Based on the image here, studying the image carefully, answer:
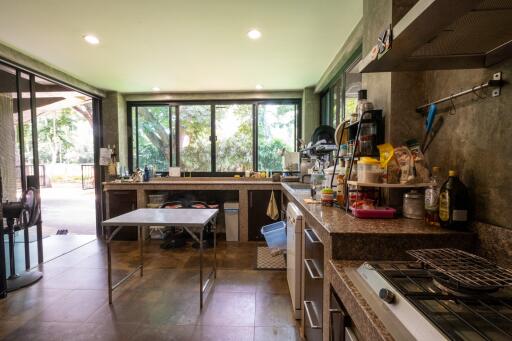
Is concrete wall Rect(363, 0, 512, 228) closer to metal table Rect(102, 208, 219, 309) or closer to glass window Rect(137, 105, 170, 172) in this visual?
metal table Rect(102, 208, 219, 309)

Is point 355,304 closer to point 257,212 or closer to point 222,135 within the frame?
point 257,212

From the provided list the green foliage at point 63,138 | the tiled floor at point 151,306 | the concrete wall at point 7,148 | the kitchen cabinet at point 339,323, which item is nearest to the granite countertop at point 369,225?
the kitchen cabinet at point 339,323

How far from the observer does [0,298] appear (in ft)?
7.60

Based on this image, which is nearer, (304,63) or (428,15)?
(428,15)

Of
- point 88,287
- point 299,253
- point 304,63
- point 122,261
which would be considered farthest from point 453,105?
point 122,261

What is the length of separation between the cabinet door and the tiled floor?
2.90ft

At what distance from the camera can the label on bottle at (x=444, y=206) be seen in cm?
108

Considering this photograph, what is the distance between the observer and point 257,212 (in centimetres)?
403

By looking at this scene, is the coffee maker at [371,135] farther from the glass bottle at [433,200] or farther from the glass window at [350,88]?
the glass window at [350,88]

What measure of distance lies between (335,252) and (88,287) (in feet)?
8.84

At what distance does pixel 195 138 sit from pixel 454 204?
13.7 ft

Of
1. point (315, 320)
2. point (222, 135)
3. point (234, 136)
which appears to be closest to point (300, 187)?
point (315, 320)

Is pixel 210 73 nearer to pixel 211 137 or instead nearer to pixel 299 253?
pixel 211 137

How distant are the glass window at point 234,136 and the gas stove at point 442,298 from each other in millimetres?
3871
